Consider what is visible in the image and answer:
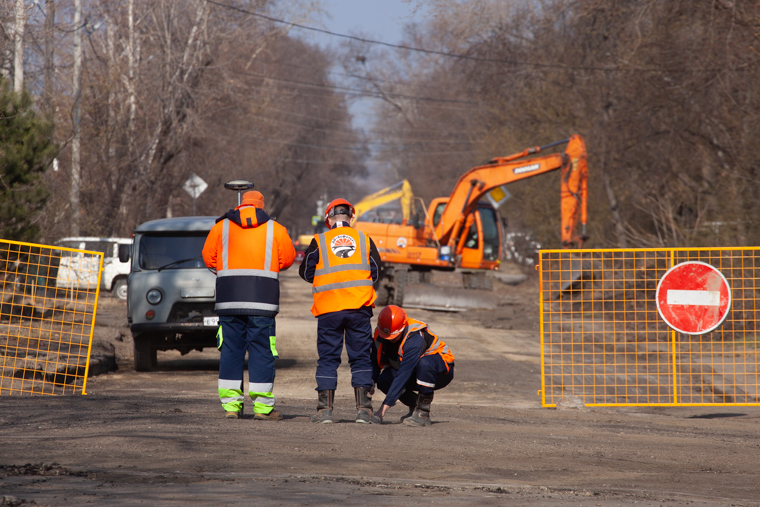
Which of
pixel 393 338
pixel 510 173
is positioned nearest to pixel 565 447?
pixel 393 338

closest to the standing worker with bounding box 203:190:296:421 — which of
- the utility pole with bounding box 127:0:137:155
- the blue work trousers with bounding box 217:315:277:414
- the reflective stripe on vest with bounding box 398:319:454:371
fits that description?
the blue work trousers with bounding box 217:315:277:414

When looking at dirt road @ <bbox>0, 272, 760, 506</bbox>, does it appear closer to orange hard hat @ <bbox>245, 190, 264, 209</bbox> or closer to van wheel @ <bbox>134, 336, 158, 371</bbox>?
van wheel @ <bbox>134, 336, 158, 371</bbox>

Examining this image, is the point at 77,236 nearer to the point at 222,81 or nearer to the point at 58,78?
the point at 58,78

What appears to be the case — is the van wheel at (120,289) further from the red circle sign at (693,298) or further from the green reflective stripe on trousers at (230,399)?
the red circle sign at (693,298)

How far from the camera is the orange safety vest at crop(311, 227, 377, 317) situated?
6902 millimetres

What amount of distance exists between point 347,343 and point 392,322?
40 centimetres

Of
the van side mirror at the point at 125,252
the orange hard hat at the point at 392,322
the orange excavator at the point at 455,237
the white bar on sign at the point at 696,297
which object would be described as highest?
the orange excavator at the point at 455,237

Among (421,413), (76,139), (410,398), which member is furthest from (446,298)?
(421,413)

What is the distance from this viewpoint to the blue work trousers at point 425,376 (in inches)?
279

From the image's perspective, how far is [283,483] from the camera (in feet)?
15.1

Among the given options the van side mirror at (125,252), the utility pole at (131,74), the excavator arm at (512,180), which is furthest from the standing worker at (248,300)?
the utility pole at (131,74)

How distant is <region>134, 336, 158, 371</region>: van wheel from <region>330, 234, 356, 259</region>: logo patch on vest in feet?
17.8

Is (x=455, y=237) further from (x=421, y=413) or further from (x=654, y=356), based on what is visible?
(x=421, y=413)

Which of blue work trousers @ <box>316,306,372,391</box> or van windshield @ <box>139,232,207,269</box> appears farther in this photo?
van windshield @ <box>139,232,207,269</box>
